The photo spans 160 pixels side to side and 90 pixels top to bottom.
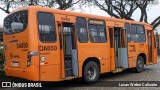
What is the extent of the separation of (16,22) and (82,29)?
2.66 m

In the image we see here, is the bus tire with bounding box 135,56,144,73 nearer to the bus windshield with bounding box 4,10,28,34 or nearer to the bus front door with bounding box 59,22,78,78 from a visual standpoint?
the bus front door with bounding box 59,22,78,78

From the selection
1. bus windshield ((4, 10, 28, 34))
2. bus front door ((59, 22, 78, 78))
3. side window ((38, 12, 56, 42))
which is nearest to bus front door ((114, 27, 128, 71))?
bus front door ((59, 22, 78, 78))

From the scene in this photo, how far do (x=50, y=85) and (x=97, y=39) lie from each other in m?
2.79

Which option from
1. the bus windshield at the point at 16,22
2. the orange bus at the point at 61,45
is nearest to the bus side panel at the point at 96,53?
the orange bus at the point at 61,45

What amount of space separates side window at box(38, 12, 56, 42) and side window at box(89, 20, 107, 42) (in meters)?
2.25

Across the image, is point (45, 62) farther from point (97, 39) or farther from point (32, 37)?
point (97, 39)

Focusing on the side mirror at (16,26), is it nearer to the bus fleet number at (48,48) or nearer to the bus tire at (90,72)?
the bus fleet number at (48,48)

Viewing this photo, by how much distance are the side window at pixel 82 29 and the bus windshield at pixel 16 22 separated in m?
2.29

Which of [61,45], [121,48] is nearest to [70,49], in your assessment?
[61,45]

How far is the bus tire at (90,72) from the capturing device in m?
11.2

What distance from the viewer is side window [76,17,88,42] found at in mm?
11055

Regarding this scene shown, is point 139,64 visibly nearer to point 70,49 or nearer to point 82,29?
point 82,29

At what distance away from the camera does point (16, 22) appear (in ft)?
33.3

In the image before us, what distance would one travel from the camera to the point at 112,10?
1300 inches
